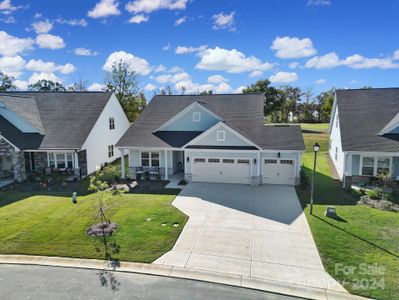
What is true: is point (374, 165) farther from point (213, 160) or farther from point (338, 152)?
point (213, 160)

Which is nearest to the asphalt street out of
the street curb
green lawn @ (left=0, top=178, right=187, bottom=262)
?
the street curb

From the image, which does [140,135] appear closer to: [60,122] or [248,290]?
[60,122]

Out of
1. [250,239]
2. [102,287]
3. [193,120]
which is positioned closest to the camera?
[102,287]

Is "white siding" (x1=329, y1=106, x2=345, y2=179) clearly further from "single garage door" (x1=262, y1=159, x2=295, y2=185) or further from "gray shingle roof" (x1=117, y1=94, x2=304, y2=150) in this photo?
A: "single garage door" (x1=262, y1=159, x2=295, y2=185)

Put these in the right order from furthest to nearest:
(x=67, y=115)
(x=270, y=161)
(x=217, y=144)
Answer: (x=67, y=115), (x=217, y=144), (x=270, y=161)

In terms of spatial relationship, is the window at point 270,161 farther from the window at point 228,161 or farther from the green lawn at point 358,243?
the green lawn at point 358,243

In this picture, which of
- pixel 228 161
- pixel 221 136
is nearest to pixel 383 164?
pixel 228 161

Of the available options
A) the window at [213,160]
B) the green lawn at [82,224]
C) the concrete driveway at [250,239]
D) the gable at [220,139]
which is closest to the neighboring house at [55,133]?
the green lawn at [82,224]
